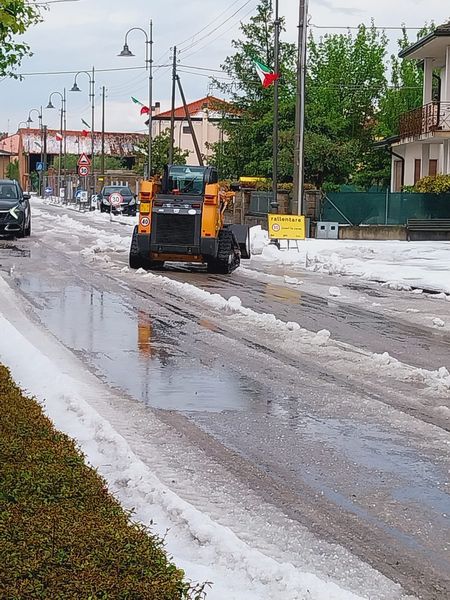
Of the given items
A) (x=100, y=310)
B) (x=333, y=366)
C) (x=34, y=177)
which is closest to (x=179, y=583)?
(x=333, y=366)

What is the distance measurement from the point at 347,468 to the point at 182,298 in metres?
10.1

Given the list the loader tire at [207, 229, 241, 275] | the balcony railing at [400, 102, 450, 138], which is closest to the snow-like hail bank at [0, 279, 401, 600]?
the loader tire at [207, 229, 241, 275]

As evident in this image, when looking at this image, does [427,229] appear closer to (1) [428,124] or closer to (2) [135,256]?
(1) [428,124]

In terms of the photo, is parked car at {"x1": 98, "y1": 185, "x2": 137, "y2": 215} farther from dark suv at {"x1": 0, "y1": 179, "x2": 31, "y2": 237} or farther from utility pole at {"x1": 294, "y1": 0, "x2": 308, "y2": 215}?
utility pole at {"x1": 294, "y1": 0, "x2": 308, "y2": 215}

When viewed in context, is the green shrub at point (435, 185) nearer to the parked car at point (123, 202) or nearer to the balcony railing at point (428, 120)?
the balcony railing at point (428, 120)

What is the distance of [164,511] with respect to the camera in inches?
238

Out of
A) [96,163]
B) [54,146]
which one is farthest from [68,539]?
[54,146]

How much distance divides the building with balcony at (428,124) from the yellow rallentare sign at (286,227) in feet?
47.5

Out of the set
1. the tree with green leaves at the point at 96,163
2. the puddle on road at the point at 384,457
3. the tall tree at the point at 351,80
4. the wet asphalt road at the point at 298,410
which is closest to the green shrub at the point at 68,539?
the wet asphalt road at the point at 298,410

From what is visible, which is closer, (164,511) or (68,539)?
(68,539)

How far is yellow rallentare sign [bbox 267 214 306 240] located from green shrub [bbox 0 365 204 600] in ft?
77.0

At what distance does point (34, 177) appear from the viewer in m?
134

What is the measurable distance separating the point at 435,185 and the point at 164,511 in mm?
A: 34512

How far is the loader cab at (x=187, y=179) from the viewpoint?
23375mm
